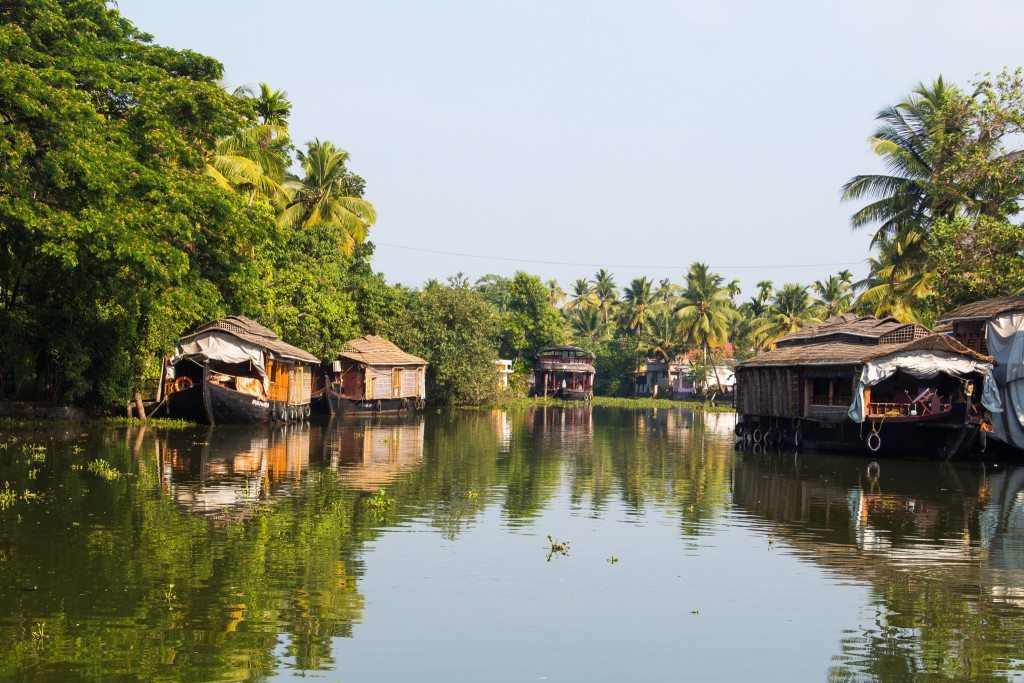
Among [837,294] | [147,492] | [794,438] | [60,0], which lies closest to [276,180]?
[60,0]

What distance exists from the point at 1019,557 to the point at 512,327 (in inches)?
2586

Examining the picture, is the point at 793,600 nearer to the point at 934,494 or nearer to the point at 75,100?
the point at 934,494

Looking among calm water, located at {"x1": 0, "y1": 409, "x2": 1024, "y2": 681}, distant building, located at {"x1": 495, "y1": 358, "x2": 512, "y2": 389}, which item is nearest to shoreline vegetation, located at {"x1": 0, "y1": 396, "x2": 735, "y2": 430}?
distant building, located at {"x1": 495, "y1": 358, "x2": 512, "y2": 389}

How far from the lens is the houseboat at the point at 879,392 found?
94.7 feet

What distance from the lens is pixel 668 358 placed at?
91750 millimetres

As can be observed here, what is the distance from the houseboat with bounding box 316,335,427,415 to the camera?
1964 inches

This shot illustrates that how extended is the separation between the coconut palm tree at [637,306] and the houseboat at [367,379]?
46419mm

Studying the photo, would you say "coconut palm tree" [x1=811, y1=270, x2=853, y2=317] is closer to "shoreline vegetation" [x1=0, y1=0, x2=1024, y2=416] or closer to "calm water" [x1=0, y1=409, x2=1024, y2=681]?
"shoreline vegetation" [x1=0, y1=0, x2=1024, y2=416]

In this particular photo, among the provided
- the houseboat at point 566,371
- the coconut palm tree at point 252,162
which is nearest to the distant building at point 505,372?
the houseboat at point 566,371

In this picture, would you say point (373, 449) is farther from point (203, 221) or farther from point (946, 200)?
point (946, 200)

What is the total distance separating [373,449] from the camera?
96.5 feet

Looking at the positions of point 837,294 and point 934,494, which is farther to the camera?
point 837,294

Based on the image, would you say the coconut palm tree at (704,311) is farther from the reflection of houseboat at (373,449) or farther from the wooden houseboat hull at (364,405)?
the reflection of houseboat at (373,449)

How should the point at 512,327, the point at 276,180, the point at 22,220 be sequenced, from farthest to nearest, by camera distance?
the point at 512,327, the point at 276,180, the point at 22,220
